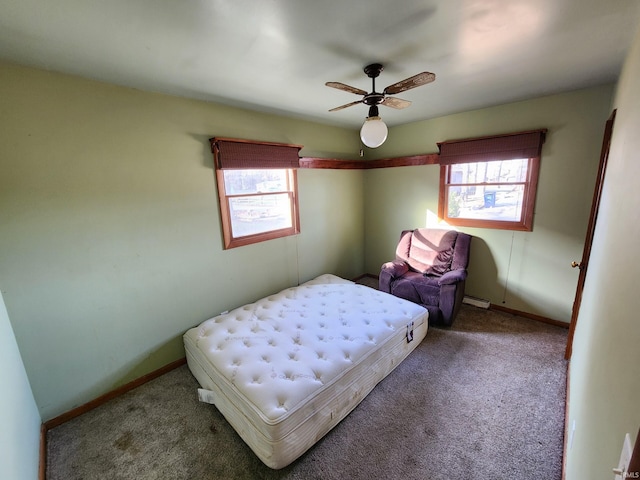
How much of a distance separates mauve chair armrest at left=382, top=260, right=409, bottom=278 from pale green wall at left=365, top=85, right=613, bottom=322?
737 mm

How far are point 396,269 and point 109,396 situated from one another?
3105 millimetres

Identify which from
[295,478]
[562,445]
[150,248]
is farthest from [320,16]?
[562,445]

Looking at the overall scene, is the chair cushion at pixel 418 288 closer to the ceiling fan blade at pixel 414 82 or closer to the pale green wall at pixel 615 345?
the pale green wall at pixel 615 345

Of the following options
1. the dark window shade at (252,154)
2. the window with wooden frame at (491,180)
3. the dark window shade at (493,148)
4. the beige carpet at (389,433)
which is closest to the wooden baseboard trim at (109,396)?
the beige carpet at (389,433)

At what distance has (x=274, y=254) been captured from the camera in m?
3.25

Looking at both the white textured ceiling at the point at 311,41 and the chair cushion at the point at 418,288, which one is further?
the chair cushion at the point at 418,288

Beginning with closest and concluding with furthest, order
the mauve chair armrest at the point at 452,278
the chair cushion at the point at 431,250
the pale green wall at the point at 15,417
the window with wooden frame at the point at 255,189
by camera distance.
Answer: the pale green wall at the point at 15,417 < the window with wooden frame at the point at 255,189 < the mauve chair armrest at the point at 452,278 < the chair cushion at the point at 431,250

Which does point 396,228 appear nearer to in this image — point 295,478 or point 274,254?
point 274,254

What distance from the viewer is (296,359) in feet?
6.23

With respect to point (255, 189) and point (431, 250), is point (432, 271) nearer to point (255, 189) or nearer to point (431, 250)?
point (431, 250)

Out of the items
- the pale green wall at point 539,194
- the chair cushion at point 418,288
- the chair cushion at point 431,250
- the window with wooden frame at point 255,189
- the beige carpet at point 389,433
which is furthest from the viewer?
the chair cushion at point 431,250

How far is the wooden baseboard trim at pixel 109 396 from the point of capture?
1.93 metres

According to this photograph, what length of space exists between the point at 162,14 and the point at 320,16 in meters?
0.76

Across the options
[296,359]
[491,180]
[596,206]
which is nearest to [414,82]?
[596,206]
